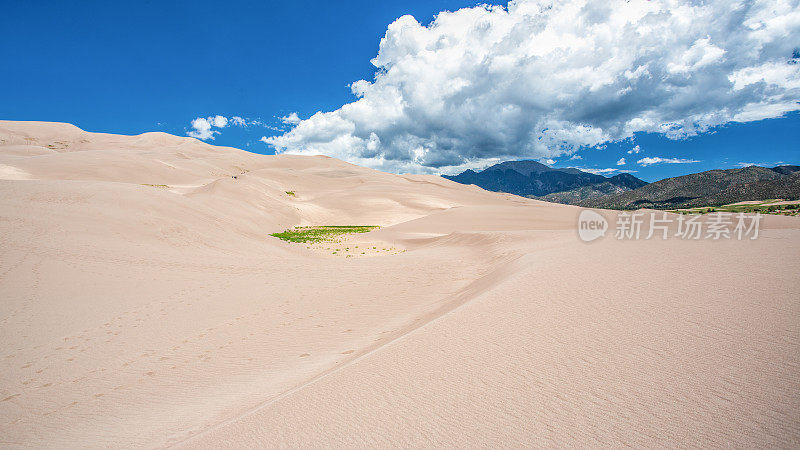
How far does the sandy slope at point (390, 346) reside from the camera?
10.2 ft

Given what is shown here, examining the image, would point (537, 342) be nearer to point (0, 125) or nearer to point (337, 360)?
point (337, 360)

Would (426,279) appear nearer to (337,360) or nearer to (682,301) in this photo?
(337,360)

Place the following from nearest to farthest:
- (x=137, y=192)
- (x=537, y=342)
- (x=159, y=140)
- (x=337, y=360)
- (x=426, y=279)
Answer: (x=537, y=342) → (x=337, y=360) → (x=426, y=279) → (x=137, y=192) → (x=159, y=140)

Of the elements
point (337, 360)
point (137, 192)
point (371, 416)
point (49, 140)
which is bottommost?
point (337, 360)

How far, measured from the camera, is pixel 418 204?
5756cm

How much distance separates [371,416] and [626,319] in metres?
3.91

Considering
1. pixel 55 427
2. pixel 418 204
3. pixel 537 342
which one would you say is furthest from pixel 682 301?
pixel 418 204

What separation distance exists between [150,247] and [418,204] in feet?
150

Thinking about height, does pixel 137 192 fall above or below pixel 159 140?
below

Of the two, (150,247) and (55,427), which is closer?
(55,427)

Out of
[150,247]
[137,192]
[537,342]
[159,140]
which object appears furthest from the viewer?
[159,140]

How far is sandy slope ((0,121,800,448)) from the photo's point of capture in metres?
3.11

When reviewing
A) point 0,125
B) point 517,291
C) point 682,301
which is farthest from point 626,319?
point 0,125

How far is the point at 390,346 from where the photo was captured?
5086 mm
